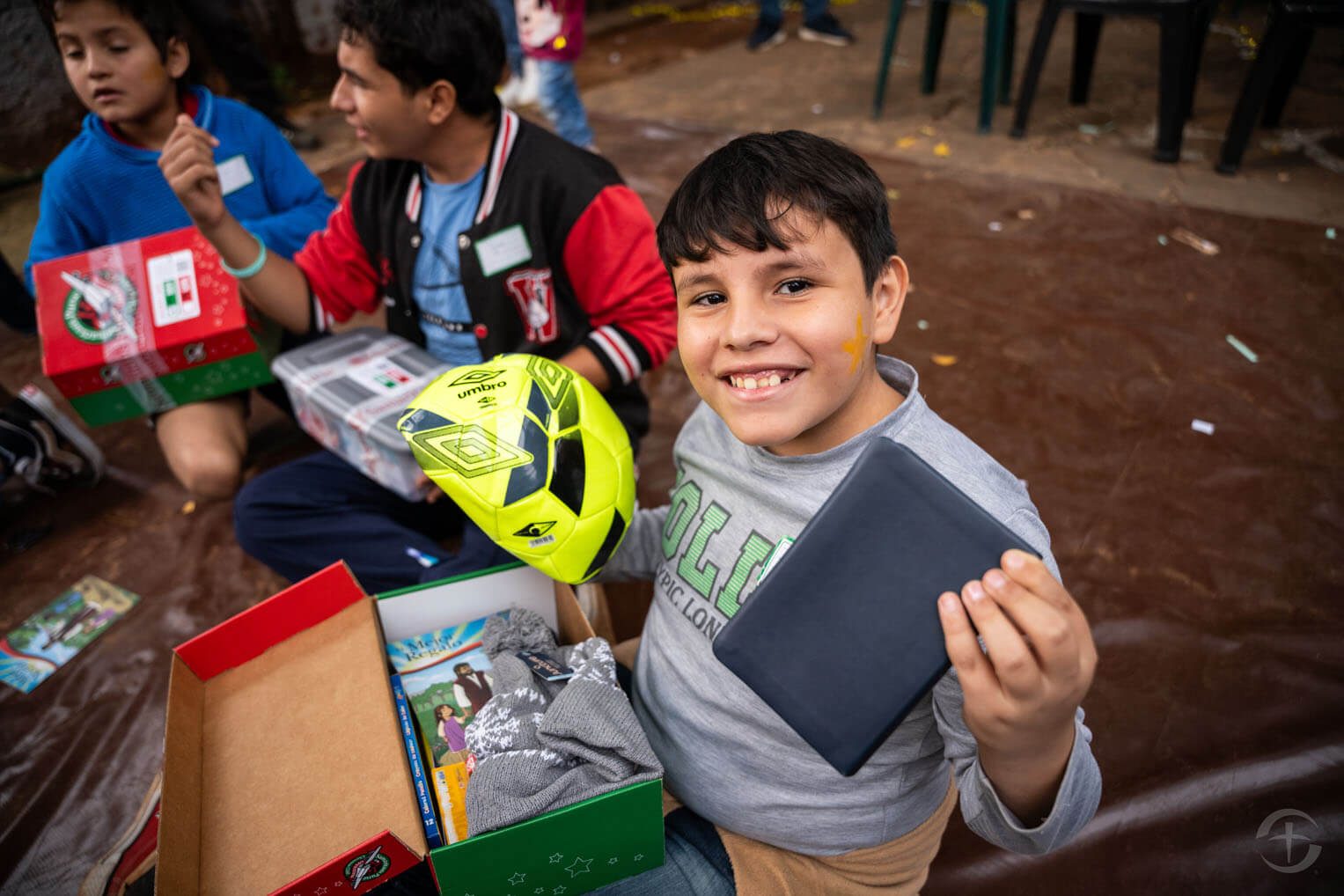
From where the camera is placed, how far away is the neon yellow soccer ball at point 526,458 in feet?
3.29

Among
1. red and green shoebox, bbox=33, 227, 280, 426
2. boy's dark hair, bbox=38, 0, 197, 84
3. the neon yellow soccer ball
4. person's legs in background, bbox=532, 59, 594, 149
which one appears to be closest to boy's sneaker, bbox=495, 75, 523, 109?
person's legs in background, bbox=532, 59, 594, 149

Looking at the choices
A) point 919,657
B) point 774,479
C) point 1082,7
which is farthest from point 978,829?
point 1082,7

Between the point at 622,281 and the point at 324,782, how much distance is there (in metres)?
0.98

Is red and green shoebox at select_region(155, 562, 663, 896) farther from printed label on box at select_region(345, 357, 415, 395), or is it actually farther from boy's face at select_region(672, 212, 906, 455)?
printed label on box at select_region(345, 357, 415, 395)

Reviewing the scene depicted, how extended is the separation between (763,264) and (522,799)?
2.15ft

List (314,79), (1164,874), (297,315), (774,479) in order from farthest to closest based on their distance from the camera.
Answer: (314,79), (297,315), (1164,874), (774,479)

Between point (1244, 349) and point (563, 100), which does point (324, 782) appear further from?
point (563, 100)

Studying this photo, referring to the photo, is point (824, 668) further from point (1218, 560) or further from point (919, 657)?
point (1218, 560)

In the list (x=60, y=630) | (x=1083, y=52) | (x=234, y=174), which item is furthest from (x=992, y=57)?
(x=60, y=630)

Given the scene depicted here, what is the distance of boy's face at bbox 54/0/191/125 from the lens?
1.72 meters

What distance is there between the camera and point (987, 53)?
11.7 ft

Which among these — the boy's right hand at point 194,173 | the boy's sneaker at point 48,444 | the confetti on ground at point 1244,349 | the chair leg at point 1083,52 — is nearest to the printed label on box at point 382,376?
the boy's right hand at point 194,173

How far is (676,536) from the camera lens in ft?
3.55

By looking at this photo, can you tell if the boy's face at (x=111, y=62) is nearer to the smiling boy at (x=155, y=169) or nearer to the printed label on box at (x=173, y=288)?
the smiling boy at (x=155, y=169)
